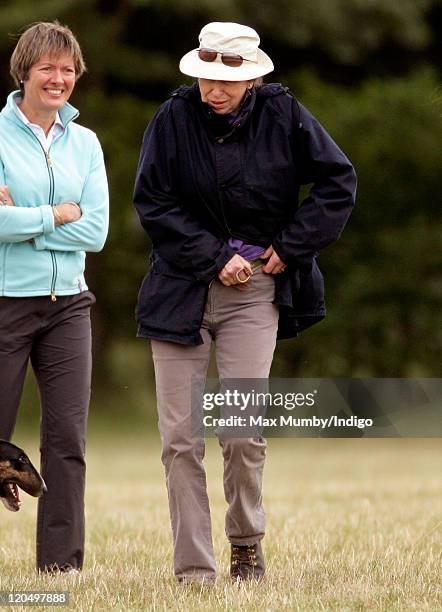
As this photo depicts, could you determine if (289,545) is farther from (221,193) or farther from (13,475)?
(221,193)

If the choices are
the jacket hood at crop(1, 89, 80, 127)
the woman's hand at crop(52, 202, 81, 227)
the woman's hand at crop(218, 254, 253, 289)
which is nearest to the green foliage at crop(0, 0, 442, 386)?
the jacket hood at crop(1, 89, 80, 127)

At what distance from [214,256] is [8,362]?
99 cm

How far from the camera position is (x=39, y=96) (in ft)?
19.2

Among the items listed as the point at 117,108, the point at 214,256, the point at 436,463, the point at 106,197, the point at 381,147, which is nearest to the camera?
the point at 214,256

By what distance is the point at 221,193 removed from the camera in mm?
5629

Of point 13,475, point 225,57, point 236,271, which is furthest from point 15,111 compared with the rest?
point 13,475

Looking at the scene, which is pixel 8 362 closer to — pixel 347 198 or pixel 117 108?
pixel 347 198

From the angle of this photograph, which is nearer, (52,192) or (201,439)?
(201,439)

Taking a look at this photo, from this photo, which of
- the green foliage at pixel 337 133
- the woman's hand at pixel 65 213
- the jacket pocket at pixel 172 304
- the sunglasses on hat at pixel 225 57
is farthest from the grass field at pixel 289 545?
the green foliage at pixel 337 133

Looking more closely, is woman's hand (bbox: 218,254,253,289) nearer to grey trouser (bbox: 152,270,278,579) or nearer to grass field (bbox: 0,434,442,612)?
grey trouser (bbox: 152,270,278,579)

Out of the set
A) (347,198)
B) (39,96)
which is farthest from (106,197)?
(347,198)

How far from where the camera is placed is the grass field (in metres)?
5.33

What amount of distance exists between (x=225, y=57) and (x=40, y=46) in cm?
80

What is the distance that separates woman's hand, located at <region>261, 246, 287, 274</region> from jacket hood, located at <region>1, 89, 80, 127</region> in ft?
3.39
